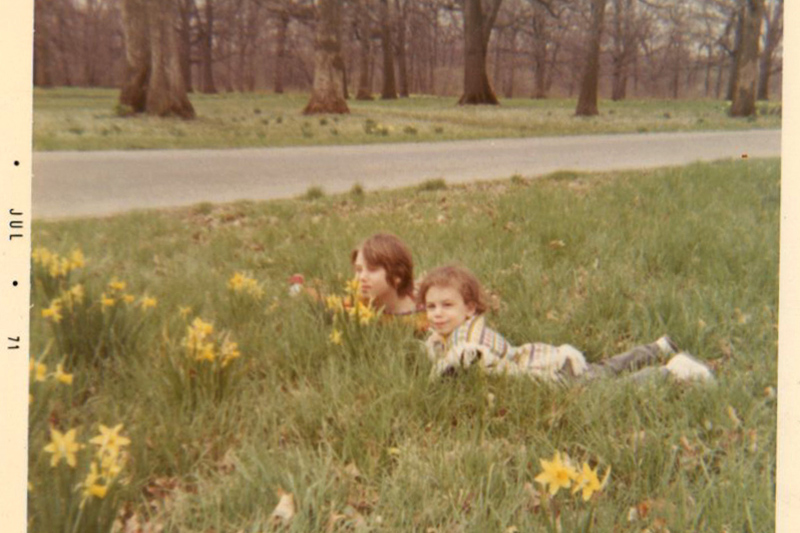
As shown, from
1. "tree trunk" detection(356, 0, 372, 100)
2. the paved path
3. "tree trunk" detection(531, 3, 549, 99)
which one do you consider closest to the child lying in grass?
the paved path

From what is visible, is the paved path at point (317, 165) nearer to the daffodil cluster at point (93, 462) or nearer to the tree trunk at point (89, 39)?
the tree trunk at point (89, 39)

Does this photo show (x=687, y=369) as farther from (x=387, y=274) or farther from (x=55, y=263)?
(x=55, y=263)

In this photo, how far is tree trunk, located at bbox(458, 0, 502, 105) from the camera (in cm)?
612

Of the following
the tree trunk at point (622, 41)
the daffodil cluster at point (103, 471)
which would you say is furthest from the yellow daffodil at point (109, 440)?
the tree trunk at point (622, 41)

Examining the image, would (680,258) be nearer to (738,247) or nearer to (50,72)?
(738,247)

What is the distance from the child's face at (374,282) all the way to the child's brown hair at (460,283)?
28 cm

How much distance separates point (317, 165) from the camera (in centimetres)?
688

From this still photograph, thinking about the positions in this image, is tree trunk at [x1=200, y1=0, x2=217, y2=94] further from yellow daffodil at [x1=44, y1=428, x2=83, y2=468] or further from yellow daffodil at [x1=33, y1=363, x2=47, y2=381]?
yellow daffodil at [x1=44, y1=428, x2=83, y2=468]

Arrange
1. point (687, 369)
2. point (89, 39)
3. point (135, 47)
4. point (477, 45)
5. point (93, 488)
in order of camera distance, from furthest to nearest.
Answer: point (477, 45), point (135, 47), point (89, 39), point (687, 369), point (93, 488)

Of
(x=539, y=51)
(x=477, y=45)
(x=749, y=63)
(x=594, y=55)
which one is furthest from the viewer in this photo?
(x=749, y=63)

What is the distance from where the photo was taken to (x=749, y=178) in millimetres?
6320

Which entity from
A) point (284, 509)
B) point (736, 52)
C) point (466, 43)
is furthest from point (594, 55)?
point (284, 509)

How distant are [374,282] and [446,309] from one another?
17.4 inches

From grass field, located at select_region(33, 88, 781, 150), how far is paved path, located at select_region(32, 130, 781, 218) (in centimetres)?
18
